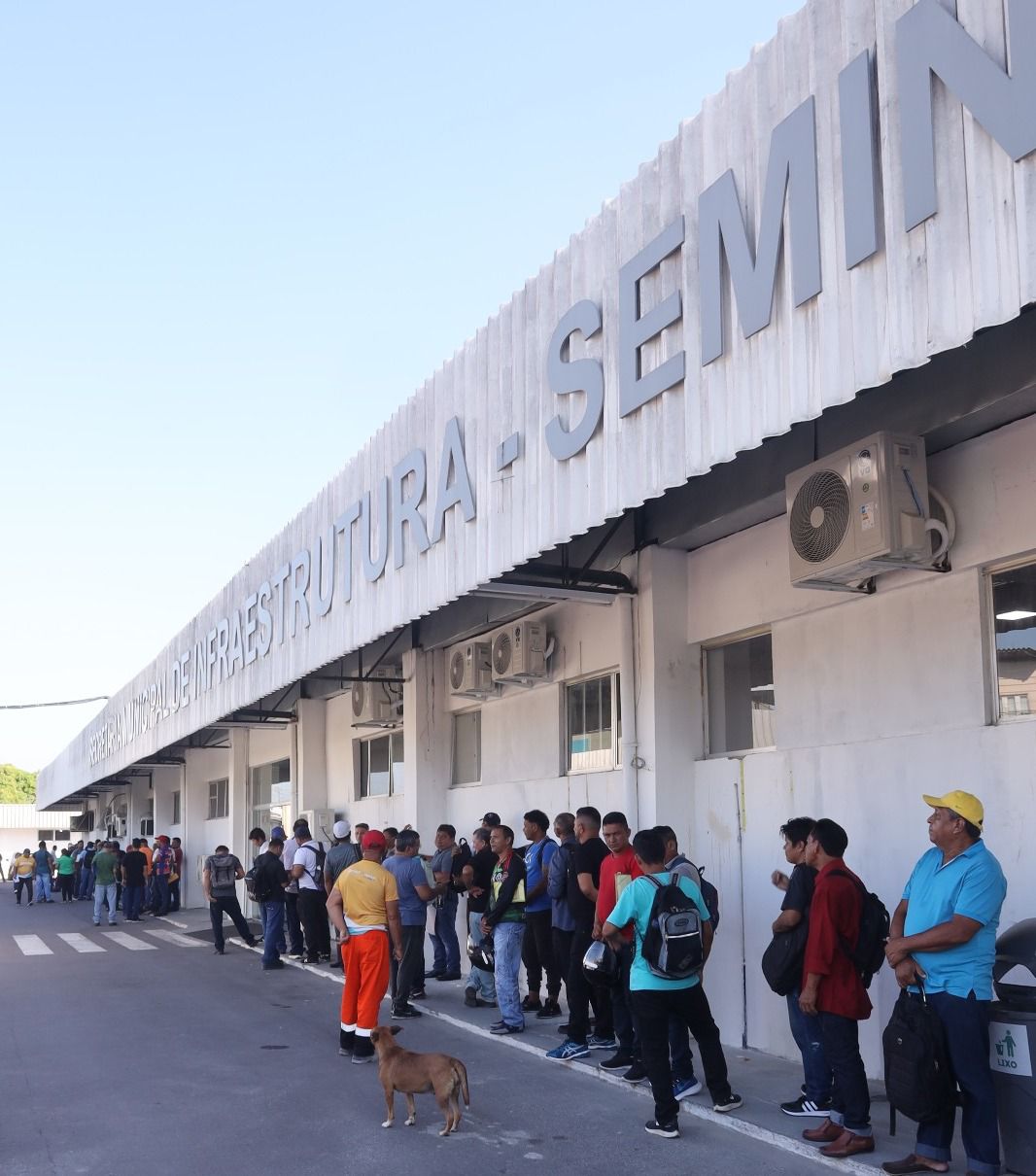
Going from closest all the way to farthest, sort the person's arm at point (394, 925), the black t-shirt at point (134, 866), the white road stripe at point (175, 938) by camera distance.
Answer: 1. the person's arm at point (394, 925)
2. the white road stripe at point (175, 938)
3. the black t-shirt at point (134, 866)

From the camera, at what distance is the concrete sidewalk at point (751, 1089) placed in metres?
6.75

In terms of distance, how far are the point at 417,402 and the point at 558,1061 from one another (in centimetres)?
578

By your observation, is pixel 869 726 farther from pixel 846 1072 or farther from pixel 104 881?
pixel 104 881

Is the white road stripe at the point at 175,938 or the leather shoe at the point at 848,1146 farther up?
the leather shoe at the point at 848,1146

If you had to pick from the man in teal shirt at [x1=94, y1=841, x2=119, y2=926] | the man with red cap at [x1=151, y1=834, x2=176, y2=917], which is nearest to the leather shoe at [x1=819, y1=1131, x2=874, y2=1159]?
the man in teal shirt at [x1=94, y1=841, x2=119, y2=926]

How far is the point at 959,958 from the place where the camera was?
589 centimetres

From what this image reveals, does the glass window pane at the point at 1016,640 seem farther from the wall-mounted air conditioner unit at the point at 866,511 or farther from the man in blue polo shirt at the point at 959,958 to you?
the man in blue polo shirt at the point at 959,958

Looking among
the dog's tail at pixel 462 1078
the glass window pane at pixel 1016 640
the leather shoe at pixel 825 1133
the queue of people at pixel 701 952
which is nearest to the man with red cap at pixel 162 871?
the queue of people at pixel 701 952

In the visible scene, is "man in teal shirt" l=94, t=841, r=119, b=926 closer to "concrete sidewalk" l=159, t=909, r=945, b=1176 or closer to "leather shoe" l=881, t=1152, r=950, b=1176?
"concrete sidewalk" l=159, t=909, r=945, b=1176

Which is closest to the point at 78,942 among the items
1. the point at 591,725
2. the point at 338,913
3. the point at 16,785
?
the point at 591,725

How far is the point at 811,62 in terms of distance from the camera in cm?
616

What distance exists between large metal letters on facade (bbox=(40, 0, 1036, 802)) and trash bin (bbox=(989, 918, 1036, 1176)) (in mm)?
2891

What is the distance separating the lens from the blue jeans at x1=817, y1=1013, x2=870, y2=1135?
6.66 meters

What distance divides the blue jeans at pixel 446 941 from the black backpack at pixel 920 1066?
8213 mm
